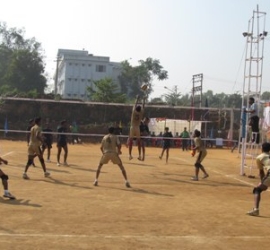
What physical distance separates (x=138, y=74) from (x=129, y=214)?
73.1 m

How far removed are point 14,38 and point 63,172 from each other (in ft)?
245

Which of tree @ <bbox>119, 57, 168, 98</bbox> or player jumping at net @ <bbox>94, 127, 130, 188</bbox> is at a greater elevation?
tree @ <bbox>119, 57, 168, 98</bbox>

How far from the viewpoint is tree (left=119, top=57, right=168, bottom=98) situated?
81.4m

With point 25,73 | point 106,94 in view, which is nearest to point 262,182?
point 106,94

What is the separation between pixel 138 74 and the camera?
3194 inches

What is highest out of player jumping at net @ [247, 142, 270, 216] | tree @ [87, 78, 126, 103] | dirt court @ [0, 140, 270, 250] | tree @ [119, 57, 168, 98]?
tree @ [119, 57, 168, 98]

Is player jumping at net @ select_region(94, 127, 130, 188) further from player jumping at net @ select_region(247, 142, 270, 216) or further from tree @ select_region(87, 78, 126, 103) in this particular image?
tree @ select_region(87, 78, 126, 103)

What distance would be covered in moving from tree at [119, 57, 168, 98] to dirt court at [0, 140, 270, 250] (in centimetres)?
6733

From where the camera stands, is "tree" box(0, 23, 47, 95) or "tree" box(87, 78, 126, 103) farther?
"tree" box(0, 23, 47, 95)

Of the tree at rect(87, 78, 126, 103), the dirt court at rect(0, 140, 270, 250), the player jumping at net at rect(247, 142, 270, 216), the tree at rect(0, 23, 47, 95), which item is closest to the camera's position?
the dirt court at rect(0, 140, 270, 250)

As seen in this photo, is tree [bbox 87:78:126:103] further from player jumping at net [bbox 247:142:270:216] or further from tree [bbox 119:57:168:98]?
player jumping at net [bbox 247:142:270:216]

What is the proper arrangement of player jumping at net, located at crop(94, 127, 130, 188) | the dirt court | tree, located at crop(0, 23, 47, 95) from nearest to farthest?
the dirt court
player jumping at net, located at crop(94, 127, 130, 188)
tree, located at crop(0, 23, 47, 95)

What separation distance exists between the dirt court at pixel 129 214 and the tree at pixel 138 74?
67333 millimetres

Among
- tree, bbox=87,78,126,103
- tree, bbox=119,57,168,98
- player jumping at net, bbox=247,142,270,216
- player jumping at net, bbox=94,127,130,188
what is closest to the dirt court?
player jumping at net, bbox=247,142,270,216
